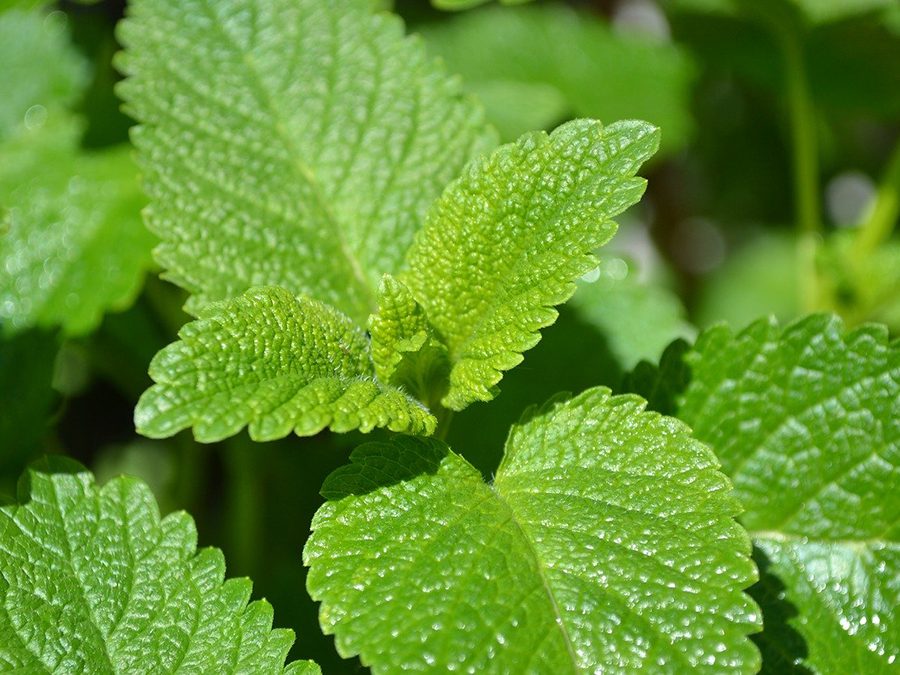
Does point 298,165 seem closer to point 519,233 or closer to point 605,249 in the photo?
point 519,233

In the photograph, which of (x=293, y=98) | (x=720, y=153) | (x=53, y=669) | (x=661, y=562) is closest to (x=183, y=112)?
(x=293, y=98)

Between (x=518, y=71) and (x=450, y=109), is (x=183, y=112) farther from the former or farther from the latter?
(x=518, y=71)

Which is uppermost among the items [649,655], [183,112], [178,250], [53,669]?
[183,112]

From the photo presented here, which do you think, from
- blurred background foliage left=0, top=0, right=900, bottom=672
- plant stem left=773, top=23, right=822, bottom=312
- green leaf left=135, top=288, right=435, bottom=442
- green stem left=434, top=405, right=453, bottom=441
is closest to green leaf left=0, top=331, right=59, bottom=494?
blurred background foliage left=0, top=0, right=900, bottom=672

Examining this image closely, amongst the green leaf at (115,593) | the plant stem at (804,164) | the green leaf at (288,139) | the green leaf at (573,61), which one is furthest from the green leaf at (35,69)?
the plant stem at (804,164)

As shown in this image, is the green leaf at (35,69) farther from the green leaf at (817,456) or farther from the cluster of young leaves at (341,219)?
the green leaf at (817,456)

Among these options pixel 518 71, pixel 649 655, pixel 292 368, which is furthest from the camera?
pixel 518 71

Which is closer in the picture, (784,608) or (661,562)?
(661,562)
